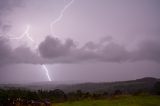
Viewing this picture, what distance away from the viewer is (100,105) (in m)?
28.8

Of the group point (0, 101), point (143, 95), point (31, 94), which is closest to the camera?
point (0, 101)

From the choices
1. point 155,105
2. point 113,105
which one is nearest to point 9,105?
point 113,105

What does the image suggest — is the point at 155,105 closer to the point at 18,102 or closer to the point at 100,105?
the point at 100,105

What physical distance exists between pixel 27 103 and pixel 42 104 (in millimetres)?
2237

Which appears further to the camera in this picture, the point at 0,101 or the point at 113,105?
the point at 0,101

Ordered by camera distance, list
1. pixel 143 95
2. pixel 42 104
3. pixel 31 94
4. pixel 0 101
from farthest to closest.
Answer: pixel 31 94 < pixel 143 95 < pixel 0 101 < pixel 42 104

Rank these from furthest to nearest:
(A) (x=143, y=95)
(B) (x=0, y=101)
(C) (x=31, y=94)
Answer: (C) (x=31, y=94) → (A) (x=143, y=95) → (B) (x=0, y=101)

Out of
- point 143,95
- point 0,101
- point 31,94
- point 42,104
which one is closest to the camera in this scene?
point 42,104

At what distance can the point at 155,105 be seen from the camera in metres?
28.2

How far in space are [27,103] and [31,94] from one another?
12.7 meters

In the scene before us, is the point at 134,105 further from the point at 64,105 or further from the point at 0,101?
the point at 0,101

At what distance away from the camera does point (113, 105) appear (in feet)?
92.4

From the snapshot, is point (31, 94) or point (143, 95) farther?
point (31, 94)

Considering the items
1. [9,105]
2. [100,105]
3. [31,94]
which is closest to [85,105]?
[100,105]
